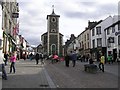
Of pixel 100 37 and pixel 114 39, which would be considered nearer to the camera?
pixel 114 39

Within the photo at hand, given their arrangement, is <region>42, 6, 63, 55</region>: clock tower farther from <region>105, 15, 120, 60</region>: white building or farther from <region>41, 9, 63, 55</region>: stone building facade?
<region>105, 15, 120, 60</region>: white building

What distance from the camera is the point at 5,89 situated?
10.7 meters

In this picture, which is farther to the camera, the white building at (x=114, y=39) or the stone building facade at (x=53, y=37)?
the stone building facade at (x=53, y=37)

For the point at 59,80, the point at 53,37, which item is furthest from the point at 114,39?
the point at 53,37

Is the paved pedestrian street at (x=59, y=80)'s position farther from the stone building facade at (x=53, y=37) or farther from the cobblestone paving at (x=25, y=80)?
the stone building facade at (x=53, y=37)

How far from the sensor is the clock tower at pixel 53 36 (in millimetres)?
118750

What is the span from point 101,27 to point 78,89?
52460 mm

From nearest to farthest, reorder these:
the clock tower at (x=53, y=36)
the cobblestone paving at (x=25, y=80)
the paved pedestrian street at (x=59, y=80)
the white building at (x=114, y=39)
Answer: the cobblestone paving at (x=25, y=80) < the paved pedestrian street at (x=59, y=80) < the white building at (x=114, y=39) < the clock tower at (x=53, y=36)

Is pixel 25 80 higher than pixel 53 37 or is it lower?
lower

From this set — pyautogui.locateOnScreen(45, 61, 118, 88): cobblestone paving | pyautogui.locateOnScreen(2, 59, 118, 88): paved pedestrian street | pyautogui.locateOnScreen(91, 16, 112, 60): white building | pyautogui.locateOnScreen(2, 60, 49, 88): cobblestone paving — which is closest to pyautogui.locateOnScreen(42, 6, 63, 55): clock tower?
pyautogui.locateOnScreen(91, 16, 112, 60): white building

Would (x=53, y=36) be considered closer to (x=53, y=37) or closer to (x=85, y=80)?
(x=53, y=37)

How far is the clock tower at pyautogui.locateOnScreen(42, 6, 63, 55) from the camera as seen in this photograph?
390 feet

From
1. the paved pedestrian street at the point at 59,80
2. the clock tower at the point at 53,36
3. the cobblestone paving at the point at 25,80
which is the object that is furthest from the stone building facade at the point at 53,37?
the cobblestone paving at the point at 25,80

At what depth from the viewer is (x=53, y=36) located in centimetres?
11925
